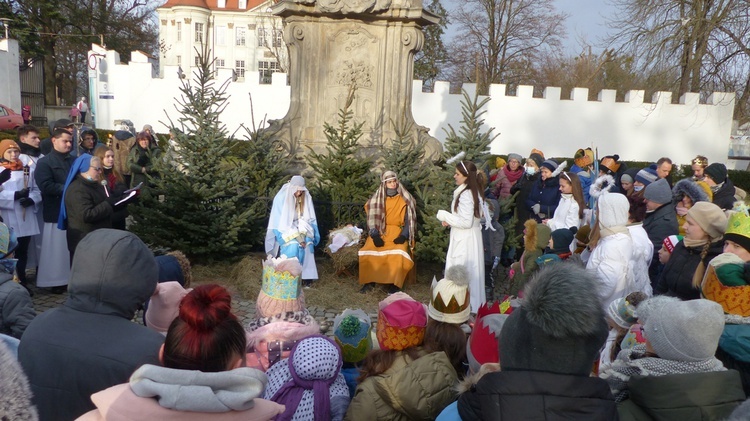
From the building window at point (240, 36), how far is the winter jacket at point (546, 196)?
55.0 m

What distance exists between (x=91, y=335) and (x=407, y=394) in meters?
1.35

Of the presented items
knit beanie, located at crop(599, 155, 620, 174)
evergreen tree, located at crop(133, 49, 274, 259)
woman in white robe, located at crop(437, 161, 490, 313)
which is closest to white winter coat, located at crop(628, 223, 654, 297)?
woman in white robe, located at crop(437, 161, 490, 313)

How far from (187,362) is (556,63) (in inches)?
1631

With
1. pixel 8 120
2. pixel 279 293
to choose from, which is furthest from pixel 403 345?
pixel 8 120

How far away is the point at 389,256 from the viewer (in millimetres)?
7125

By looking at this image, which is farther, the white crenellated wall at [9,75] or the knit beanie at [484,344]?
the white crenellated wall at [9,75]

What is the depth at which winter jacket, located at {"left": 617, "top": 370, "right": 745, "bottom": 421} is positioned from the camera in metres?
2.15

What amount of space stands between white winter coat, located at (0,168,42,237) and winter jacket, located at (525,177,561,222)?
629cm

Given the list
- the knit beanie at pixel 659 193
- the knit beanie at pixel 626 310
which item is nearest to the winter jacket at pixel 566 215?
the knit beanie at pixel 659 193

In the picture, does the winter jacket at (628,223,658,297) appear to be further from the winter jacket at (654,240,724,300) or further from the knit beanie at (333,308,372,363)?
the knit beanie at (333,308,372,363)

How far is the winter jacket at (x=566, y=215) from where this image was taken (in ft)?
22.5

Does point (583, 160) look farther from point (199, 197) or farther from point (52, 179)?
point (52, 179)

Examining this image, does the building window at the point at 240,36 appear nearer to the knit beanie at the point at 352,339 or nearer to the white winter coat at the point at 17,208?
the white winter coat at the point at 17,208

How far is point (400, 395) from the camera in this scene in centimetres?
270
